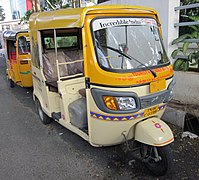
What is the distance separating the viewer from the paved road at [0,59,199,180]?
3.05 m

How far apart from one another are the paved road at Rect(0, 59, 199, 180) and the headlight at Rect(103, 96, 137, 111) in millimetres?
971

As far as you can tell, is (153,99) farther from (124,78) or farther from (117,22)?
(117,22)

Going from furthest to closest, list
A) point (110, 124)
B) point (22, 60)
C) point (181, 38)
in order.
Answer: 1. point (22, 60)
2. point (181, 38)
3. point (110, 124)

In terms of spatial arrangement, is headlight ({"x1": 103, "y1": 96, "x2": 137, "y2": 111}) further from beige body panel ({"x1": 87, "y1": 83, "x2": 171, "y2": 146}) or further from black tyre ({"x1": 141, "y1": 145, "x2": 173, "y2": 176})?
black tyre ({"x1": 141, "y1": 145, "x2": 173, "y2": 176})

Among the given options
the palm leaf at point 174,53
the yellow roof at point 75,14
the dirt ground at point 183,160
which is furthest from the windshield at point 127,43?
the palm leaf at point 174,53

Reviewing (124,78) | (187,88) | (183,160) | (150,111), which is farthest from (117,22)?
(187,88)

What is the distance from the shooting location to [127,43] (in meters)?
2.95

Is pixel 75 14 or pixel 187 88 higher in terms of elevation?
pixel 75 14

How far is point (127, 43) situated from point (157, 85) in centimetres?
66

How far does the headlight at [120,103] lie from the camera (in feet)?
8.61

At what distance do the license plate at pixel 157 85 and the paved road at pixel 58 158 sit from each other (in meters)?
1.13

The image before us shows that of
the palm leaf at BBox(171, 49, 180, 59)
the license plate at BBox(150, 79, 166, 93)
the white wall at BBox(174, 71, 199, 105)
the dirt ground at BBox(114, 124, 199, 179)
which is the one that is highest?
the palm leaf at BBox(171, 49, 180, 59)

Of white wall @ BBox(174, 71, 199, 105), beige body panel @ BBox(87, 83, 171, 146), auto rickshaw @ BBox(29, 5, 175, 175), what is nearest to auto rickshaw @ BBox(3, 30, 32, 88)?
auto rickshaw @ BBox(29, 5, 175, 175)

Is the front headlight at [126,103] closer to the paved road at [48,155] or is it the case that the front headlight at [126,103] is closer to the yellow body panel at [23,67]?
the paved road at [48,155]
